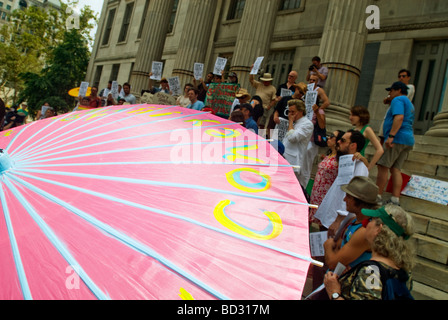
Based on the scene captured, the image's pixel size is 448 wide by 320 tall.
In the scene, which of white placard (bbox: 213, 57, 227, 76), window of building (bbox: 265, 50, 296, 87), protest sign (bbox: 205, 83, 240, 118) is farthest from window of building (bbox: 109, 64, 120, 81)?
protest sign (bbox: 205, 83, 240, 118)

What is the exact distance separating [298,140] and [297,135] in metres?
0.08

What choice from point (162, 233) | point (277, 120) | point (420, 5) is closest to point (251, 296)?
point (162, 233)

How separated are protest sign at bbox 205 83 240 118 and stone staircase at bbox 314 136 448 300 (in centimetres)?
333

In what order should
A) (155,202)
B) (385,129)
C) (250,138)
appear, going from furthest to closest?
1. (385,129)
2. (250,138)
3. (155,202)

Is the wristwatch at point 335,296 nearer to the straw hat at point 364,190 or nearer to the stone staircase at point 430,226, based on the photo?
the straw hat at point 364,190

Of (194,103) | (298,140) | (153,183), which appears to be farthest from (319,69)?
(153,183)

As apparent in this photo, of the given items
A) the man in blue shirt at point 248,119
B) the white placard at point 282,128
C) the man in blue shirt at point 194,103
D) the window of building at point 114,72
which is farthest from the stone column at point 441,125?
the window of building at point 114,72

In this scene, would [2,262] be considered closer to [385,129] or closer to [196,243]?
[196,243]

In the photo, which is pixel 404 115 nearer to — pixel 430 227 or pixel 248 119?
pixel 430 227

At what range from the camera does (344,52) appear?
7633 millimetres

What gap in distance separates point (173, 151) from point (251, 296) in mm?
934

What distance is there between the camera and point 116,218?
130 cm

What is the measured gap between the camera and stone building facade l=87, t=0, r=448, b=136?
768 centimetres

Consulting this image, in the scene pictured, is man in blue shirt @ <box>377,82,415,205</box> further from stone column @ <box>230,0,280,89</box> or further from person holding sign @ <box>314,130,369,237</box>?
stone column @ <box>230,0,280,89</box>
